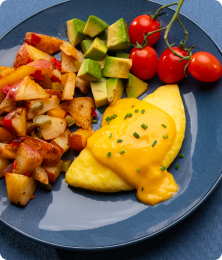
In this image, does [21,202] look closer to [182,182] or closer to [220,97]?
[182,182]

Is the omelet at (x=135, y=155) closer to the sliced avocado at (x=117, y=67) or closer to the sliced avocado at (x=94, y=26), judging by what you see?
the sliced avocado at (x=117, y=67)

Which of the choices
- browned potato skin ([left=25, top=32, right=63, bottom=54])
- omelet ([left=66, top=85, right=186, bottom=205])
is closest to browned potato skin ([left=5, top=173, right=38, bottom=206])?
omelet ([left=66, top=85, right=186, bottom=205])

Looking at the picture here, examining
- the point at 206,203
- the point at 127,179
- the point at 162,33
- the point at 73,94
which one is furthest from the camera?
the point at 162,33

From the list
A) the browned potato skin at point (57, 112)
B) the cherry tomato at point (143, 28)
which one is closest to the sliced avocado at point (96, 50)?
the cherry tomato at point (143, 28)

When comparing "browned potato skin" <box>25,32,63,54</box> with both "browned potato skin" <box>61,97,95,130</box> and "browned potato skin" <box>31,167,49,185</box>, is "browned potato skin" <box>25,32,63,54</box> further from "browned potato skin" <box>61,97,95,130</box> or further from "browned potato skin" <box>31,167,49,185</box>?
"browned potato skin" <box>31,167,49,185</box>

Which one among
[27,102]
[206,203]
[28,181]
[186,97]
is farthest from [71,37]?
[206,203]

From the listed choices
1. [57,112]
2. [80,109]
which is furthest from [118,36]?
[57,112]
